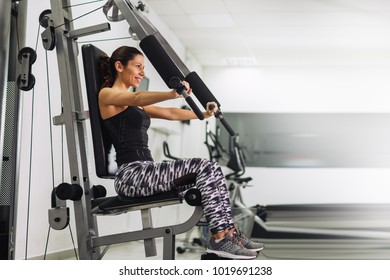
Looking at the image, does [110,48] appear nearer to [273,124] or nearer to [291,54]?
[291,54]

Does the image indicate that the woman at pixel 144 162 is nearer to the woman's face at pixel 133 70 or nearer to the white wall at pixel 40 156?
the woman's face at pixel 133 70

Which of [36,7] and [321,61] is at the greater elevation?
[321,61]

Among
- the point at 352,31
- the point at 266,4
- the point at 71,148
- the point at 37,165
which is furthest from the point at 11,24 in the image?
the point at 352,31

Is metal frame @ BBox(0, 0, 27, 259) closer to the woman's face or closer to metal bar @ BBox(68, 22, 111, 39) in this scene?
metal bar @ BBox(68, 22, 111, 39)

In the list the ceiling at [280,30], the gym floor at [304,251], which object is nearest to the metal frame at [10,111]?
the gym floor at [304,251]

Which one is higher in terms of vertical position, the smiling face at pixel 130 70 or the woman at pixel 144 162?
the smiling face at pixel 130 70

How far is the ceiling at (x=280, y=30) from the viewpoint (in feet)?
16.8

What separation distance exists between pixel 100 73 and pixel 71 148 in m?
0.33

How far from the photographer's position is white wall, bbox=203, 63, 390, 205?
26.0 feet

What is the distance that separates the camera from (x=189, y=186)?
6.53ft

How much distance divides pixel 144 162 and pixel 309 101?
255 inches

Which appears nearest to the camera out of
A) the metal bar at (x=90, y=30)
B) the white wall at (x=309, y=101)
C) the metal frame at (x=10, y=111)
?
the metal bar at (x=90, y=30)

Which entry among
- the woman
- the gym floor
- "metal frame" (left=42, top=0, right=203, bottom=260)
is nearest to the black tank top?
the woman

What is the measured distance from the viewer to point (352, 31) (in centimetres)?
603
